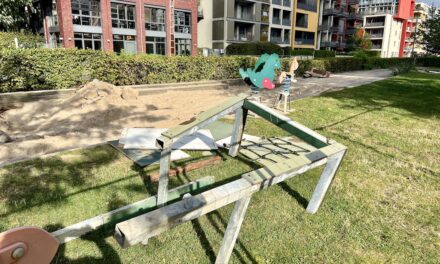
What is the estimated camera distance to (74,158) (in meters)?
5.57

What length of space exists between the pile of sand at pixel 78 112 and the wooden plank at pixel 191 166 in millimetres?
3853

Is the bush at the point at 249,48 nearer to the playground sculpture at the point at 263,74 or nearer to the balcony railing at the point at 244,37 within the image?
the balcony railing at the point at 244,37

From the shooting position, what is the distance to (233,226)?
8.22ft

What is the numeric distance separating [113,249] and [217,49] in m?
42.0

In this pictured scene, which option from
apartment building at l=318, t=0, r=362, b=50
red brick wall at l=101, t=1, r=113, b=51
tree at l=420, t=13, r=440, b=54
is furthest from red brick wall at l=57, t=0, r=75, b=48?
tree at l=420, t=13, r=440, b=54

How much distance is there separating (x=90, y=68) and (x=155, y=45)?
73.0 ft

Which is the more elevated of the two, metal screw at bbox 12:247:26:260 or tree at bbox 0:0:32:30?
tree at bbox 0:0:32:30

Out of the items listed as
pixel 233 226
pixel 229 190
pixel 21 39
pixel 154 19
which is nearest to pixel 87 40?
pixel 21 39

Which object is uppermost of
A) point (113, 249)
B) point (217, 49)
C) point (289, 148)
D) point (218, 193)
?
point (217, 49)

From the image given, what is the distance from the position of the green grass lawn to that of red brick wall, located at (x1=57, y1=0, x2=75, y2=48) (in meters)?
25.5

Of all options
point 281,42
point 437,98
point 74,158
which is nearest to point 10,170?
point 74,158

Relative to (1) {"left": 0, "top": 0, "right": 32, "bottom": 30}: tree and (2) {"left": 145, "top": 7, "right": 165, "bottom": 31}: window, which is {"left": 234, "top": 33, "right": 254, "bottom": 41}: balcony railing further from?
(1) {"left": 0, "top": 0, "right": 32, "bottom": 30}: tree

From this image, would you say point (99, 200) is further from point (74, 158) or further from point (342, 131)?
point (342, 131)

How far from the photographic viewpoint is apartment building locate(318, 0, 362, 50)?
5909 cm
